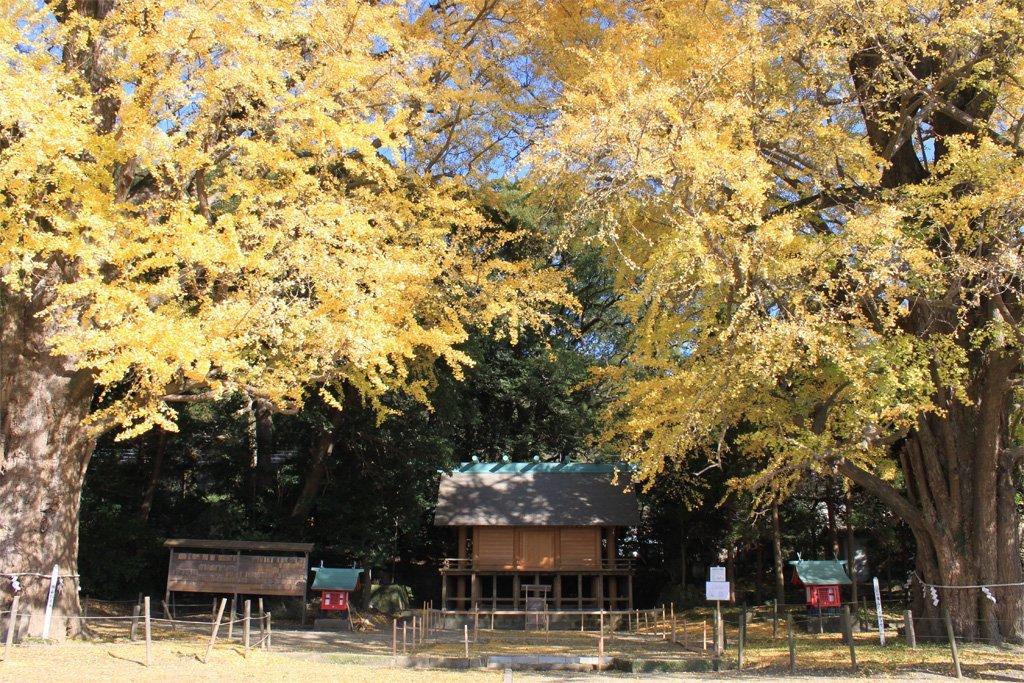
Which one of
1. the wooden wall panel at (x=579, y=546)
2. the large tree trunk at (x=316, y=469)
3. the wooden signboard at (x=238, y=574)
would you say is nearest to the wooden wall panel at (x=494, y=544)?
the wooden wall panel at (x=579, y=546)

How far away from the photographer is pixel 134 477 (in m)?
21.8

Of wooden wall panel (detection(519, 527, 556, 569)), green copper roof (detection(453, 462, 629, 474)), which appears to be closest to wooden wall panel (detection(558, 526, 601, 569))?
wooden wall panel (detection(519, 527, 556, 569))

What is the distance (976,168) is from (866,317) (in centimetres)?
233

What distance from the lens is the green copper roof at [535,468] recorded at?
21.3 meters

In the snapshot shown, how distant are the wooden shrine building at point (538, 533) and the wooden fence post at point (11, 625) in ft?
34.9

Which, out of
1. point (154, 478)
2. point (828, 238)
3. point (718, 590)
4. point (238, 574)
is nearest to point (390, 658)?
point (718, 590)

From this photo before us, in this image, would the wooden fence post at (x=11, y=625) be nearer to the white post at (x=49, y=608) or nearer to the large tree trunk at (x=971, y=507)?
the white post at (x=49, y=608)

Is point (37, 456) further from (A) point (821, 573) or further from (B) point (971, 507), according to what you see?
(A) point (821, 573)

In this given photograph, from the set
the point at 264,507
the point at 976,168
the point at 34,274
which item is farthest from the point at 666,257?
the point at 264,507

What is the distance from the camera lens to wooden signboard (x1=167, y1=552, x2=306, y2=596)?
16453 millimetres

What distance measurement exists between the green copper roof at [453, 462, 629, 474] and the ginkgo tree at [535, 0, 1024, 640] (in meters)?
8.52

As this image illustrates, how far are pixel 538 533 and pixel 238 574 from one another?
283 inches

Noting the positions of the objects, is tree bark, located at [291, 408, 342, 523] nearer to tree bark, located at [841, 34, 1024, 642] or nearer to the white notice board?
the white notice board

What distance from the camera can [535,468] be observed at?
2164 cm
